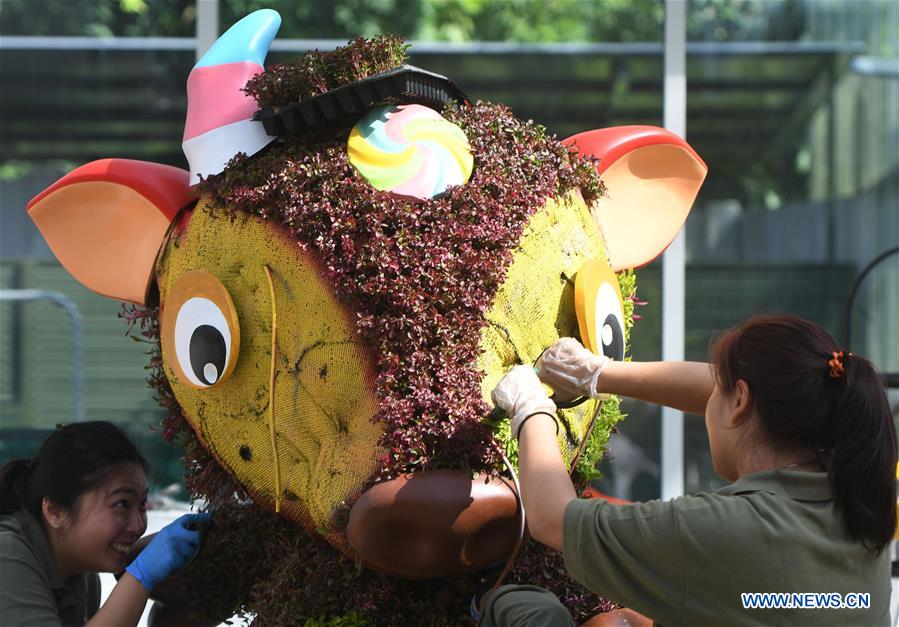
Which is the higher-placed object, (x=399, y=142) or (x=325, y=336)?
(x=399, y=142)

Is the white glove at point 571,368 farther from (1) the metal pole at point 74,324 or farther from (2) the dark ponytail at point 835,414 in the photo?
(1) the metal pole at point 74,324

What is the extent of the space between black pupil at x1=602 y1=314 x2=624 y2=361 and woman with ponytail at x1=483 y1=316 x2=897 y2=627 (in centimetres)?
41

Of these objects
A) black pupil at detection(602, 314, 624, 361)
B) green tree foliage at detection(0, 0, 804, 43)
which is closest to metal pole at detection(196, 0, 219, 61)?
green tree foliage at detection(0, 0, 804, 43)

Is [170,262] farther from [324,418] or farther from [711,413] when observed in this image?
[711,413]

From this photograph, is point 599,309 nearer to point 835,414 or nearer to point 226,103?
point 835,414

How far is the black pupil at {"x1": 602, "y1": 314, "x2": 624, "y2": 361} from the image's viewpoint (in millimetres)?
1879

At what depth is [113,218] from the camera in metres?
2.10

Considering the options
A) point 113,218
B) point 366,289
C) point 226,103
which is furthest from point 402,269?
point 113,218

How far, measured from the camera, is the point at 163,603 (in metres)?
2.16

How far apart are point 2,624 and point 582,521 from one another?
126 cm

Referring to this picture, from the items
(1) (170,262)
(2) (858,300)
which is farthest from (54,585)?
(2) (858,300)

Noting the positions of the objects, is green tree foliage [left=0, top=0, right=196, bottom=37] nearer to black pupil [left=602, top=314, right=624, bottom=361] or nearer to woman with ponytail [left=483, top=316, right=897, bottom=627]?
black pupil [left=602, top=314, right=624, bottom=361]

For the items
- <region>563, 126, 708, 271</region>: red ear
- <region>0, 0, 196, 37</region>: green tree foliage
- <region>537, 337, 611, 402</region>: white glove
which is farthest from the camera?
<region>0, 0, 196, 37</region>: green tree foliage

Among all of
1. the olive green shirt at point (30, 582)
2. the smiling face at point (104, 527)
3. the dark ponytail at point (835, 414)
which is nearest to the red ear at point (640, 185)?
the dark ponytail at point (835, 414)
